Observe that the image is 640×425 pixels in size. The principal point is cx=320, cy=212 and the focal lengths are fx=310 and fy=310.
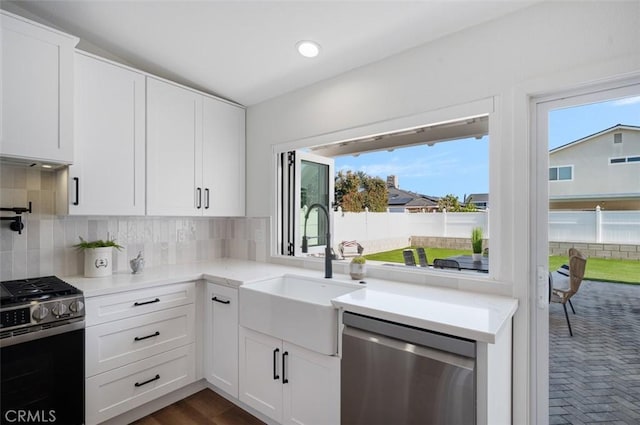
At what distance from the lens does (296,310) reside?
5.55ft

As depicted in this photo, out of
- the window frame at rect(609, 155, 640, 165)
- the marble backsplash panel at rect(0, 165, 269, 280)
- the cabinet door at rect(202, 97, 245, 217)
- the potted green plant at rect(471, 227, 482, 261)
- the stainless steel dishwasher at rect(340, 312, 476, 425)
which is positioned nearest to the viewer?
the stainless steel dishwasher at rect(340, 312, 476, 425)

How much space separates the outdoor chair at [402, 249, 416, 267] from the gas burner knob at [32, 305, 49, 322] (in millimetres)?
2092

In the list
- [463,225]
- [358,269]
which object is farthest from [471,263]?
[358,269]

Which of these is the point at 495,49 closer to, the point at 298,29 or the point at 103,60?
the point at 298,29

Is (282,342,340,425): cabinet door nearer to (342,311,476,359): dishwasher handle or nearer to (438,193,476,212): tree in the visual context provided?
(342,311,476,359): dishwasher handle

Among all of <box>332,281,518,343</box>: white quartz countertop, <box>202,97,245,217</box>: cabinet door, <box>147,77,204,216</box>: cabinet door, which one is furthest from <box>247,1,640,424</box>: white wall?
<box>147,77,204,216</box>: cabinet door

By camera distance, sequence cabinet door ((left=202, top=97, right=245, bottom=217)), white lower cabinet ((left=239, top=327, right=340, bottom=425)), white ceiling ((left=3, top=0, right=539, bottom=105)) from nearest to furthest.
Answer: white lower cabinet ((left=239, top=327, right=340, bottom=425)) < white ceiling ((left=3, top=0, right=539, bottom=105)) < cabinet door ((left=202, top=97, right=245, bottom=217))

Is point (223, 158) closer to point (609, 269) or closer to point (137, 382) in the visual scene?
point (137, 382)

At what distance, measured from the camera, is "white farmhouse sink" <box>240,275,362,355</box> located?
1.58 m

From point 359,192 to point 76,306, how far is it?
1.97 meters

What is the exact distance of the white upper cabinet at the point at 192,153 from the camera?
2.40 metres

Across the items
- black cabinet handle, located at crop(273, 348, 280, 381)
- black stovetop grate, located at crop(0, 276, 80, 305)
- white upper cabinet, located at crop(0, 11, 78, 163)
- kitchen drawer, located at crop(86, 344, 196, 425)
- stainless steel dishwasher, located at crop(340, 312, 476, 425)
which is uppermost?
white upper cabinet, located at crop(0, 11, 78, 163)

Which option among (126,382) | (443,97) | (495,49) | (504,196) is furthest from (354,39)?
(126,382)

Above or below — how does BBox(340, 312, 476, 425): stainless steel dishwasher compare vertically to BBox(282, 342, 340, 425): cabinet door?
above
